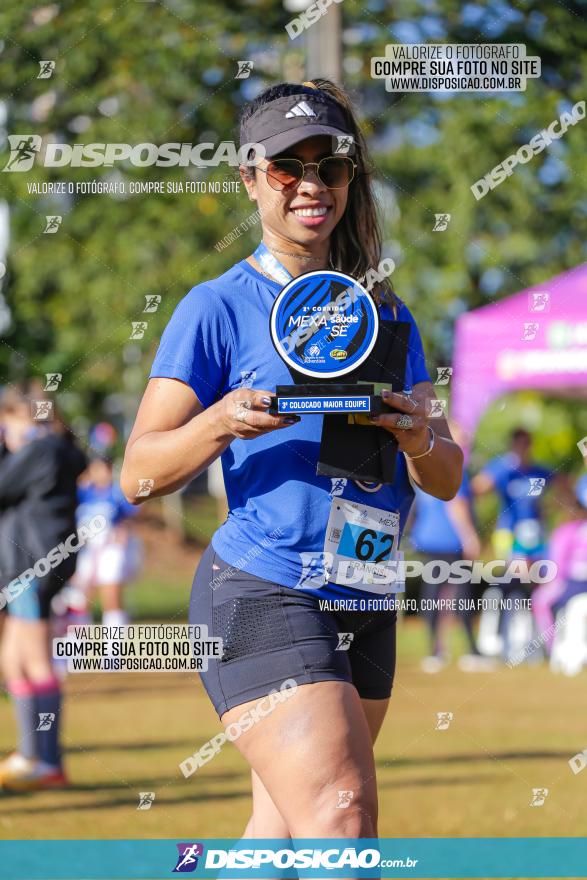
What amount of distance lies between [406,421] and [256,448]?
326 mm

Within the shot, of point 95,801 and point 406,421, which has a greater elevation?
point 406,421

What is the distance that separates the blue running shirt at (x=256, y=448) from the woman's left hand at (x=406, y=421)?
15cm

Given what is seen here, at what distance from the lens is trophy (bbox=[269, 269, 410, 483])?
7.81 ft

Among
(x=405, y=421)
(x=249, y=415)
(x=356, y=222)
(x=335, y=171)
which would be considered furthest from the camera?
(x=356, y=222)

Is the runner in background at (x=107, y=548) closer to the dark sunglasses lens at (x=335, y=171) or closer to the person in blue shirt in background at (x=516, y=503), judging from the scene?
the person in blue shirt in background at (x=516, y=503)

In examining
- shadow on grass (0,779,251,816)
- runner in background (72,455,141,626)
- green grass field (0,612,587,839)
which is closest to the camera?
green grass field (0,612,587,839)

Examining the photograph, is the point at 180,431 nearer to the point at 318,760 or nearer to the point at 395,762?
the point at 318,760

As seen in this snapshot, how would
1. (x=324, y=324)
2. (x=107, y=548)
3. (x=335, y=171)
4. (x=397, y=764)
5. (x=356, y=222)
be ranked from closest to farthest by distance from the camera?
(x=324, y=324) → (x=335, y=171) → (x=356, y=222) → (x=397, y=764) → (x=107, y=548)

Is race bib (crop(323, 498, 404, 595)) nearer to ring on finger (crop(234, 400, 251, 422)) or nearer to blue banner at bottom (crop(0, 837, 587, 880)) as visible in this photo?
ring on finger (crop(234, 400, 251, 422))

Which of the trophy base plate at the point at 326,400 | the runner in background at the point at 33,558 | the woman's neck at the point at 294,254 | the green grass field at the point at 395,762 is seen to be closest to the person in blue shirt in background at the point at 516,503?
the green grass field at the point at 395,762

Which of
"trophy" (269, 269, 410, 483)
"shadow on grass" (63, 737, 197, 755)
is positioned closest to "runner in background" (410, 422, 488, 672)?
"shadow on grass" (63, 737, 197, 755)

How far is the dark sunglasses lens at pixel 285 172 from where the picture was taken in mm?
2555

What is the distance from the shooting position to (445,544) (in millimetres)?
10367

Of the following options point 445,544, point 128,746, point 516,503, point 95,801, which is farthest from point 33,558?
point 516,503
